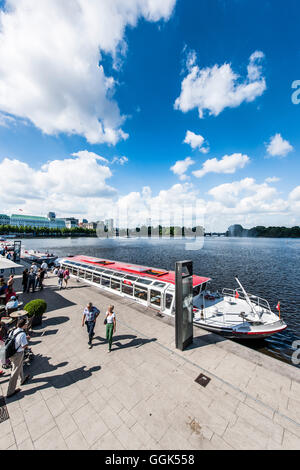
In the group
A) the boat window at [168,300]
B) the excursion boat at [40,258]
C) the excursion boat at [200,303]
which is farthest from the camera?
the excursion boat at [40,258]

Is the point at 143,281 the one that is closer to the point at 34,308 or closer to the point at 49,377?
the point at 34,308

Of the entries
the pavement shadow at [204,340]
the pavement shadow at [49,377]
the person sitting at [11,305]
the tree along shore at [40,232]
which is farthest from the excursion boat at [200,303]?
the tree along shore at [40,232]

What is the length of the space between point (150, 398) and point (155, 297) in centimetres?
670

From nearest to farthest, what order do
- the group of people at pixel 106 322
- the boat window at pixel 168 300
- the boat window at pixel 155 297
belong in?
the group of people at pixel 106 322 → the boat window at pixel 168 300 → the boat window at pixel 155 297

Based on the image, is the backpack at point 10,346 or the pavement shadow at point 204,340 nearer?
the backpack at point 10,346

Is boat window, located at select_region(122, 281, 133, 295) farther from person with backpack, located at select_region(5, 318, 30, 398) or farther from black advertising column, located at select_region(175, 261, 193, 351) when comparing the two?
person with backpack, located at select_region(5, 318, 30, 398)

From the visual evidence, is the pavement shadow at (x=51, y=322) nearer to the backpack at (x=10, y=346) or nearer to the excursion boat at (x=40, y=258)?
the backpack at (x=10, y=346)

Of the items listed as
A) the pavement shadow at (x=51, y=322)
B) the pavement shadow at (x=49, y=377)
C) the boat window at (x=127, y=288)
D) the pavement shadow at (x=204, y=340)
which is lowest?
the pavement shadow at (x=204, y=340)

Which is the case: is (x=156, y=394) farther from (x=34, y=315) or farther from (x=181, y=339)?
(x=34, y=315)

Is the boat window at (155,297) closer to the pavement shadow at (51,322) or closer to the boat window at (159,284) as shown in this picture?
the boat window at (159,284)

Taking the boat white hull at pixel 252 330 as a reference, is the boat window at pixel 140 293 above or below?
above

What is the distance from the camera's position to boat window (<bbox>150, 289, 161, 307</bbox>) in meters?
11.9

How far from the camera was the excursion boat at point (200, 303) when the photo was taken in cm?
1114

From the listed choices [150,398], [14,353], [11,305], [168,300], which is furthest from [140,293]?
[14,353]
